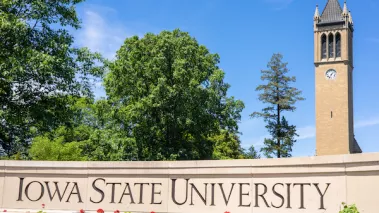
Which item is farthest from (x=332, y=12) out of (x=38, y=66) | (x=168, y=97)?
(x=38, y=66)

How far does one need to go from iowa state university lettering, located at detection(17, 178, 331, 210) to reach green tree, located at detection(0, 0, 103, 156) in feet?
13.2

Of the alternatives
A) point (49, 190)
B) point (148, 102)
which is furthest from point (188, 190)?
Answer: point (148, 102)

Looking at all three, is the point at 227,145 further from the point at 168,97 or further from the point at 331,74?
the point at 331,74

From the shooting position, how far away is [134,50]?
1241 inches

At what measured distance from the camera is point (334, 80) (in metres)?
64.6

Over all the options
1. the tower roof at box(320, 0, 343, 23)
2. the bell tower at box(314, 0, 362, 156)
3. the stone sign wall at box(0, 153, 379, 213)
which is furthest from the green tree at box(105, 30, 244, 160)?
the tower roof at box(320, 0, 343, 23)

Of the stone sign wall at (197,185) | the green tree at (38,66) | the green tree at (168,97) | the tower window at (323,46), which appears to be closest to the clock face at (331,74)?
the tower window at (323,46)

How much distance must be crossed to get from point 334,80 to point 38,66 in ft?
180

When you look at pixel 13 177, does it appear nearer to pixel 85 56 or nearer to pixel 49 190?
pixel 49 190

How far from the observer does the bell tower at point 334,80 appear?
6197 cm

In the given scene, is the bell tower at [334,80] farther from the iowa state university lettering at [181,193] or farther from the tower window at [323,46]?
the iowa state university lettering at [181,193]

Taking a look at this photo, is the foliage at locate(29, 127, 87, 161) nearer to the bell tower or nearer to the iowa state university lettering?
the iowa state university lettering

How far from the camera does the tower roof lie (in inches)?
2678

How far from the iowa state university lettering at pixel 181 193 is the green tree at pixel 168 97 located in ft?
52.9
